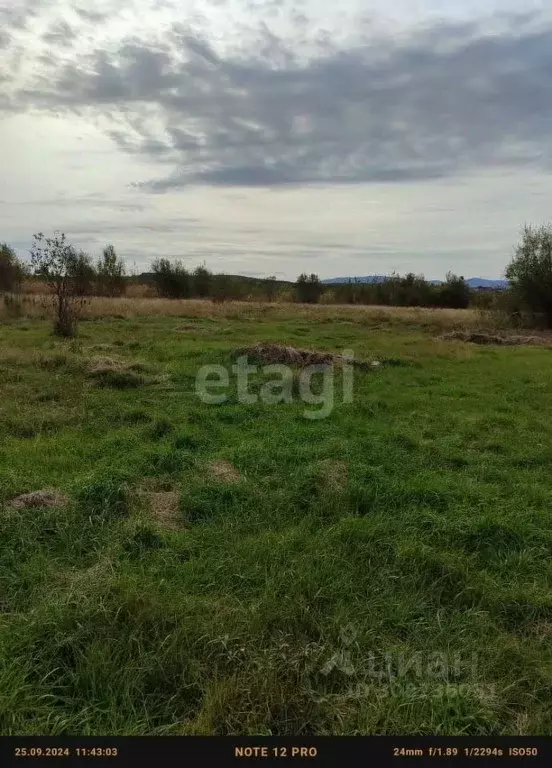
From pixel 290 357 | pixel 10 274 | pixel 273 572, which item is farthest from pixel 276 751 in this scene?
pixel 10 274

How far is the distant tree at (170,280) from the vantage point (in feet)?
128

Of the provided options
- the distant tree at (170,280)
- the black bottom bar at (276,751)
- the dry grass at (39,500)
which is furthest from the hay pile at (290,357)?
the distant tree at (170,280)

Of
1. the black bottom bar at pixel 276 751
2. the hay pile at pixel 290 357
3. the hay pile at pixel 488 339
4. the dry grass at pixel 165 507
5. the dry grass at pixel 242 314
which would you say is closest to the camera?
the black bottom bar at pixel 276 751

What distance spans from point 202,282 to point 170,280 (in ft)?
7.84

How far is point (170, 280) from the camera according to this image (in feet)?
128

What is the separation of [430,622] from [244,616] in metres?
1.11

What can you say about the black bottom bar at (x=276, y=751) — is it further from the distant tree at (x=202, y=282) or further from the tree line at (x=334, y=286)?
the distant tree at (x=202, y=282)

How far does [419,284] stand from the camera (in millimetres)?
41625

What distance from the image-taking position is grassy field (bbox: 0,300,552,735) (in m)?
2.50

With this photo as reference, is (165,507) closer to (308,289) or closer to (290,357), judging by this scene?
(290,357)

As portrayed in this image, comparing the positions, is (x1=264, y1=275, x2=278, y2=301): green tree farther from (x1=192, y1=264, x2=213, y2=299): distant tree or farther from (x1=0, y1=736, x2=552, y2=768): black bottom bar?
(x1=0, y1=736, x2=552, y2=768): black bottom bar

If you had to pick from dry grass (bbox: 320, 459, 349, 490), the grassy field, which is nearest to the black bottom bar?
the grassy field

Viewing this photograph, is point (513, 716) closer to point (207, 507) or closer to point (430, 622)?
point (430, 622)

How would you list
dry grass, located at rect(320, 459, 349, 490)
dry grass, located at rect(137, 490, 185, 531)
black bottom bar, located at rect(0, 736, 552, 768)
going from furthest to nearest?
dry grass, located at rect(320, 459, 349, 490) < dry grass, located at rect(137, 490, 185, 531) < black bottom bar, located at rect(0, 736, 552, 768)
